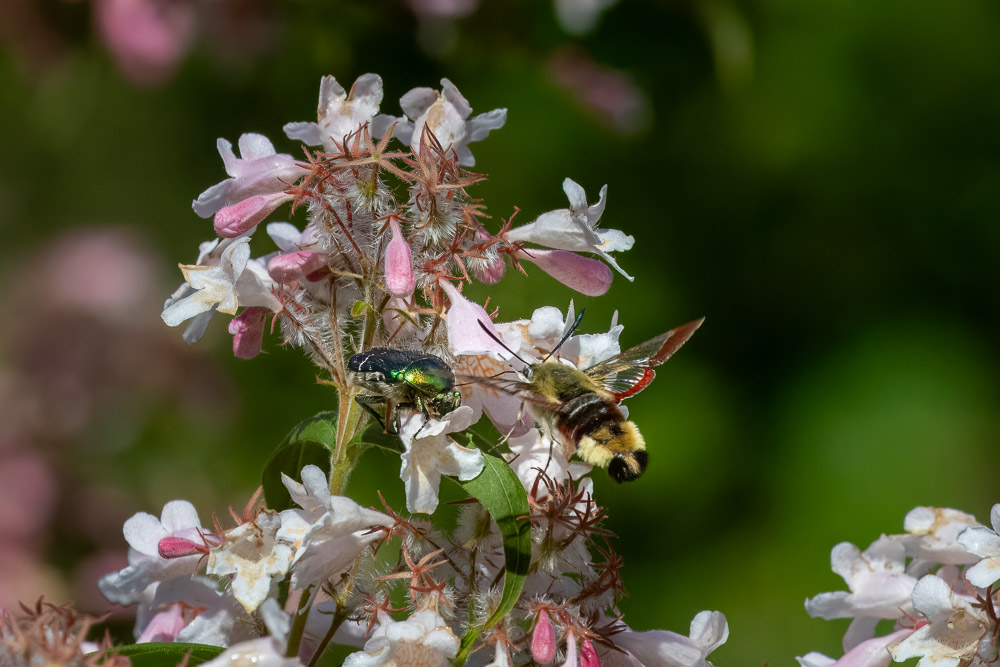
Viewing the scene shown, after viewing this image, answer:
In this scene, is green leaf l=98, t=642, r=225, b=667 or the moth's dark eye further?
the moth's dark eye

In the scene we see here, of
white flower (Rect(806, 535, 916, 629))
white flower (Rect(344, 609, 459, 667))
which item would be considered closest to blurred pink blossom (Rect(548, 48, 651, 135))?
white flower (Rect(806, 535, 916, 629))

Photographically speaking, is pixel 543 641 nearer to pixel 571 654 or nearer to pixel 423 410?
pixel 571 654

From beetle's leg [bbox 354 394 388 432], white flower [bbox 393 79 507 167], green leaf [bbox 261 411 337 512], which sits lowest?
green leaf [bbox 261 411 337 512]

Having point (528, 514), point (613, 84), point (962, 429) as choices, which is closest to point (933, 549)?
point (528, 514)

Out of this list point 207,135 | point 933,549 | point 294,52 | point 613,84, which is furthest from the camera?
point 207,135

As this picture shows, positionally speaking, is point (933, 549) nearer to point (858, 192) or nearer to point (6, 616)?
point (6, 616)

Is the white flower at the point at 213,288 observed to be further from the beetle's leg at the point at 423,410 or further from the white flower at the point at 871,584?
the white flower at the point at 871,584

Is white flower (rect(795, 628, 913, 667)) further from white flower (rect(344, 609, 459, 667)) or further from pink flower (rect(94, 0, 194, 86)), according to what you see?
pink flower (rect(94, 0, 194, 86))

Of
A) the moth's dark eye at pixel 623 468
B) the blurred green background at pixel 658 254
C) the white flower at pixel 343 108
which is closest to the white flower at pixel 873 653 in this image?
the moth's dark eye at pixel 623 468

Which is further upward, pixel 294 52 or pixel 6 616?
pixel 294 52
